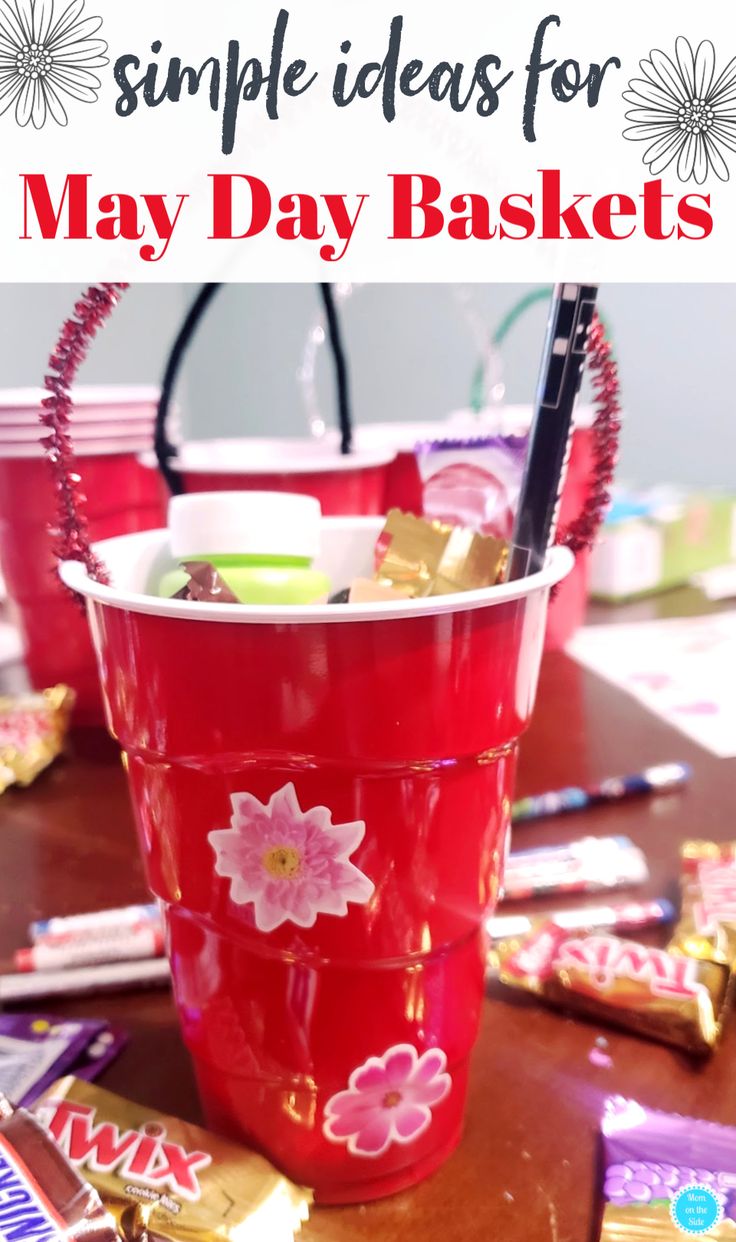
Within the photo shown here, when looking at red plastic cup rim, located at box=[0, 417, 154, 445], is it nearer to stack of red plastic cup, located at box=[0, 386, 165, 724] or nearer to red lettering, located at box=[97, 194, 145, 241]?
stack of red plastic cup, located at box=[0, 386, 165, 724]

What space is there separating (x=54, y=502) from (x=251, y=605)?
0.43m

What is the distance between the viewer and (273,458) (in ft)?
2.34

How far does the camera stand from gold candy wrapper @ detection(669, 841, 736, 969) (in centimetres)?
40

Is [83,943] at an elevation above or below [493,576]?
below

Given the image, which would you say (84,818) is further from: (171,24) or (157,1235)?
(171,24)

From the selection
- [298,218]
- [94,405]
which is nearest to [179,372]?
[94,405]

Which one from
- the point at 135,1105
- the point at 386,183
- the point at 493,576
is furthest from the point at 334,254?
the point at 135,1105

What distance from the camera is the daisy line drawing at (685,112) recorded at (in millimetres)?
390

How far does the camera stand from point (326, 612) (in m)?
0.25

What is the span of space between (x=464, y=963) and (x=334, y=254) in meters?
0.41

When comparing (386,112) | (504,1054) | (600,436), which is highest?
(386,112)

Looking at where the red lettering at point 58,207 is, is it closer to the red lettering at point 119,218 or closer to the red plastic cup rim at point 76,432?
the red lettering at point 119,218

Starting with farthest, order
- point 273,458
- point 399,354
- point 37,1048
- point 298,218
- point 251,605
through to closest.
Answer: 1. point 399,354
2. point 273,458
3. point 298,218
4. point 37,1048
5. point 251,605

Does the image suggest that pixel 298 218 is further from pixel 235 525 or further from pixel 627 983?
pixel 627 983
